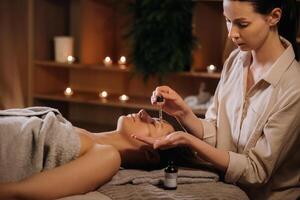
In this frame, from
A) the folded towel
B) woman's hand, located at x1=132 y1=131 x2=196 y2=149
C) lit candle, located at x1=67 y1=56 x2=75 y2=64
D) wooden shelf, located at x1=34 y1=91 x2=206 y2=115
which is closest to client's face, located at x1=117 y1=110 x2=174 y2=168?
the folded towel

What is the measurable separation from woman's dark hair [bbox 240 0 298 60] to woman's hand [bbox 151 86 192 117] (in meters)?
0.50

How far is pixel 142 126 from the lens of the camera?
2.20 m

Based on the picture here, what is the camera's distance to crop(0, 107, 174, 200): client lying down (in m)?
1.62

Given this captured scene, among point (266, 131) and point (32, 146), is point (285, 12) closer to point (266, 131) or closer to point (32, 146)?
point (266, 131)

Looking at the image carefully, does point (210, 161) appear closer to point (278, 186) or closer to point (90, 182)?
point (278, 186)

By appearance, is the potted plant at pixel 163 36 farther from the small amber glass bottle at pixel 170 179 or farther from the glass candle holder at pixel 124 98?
the small amber glass bottle at pixel 170 179

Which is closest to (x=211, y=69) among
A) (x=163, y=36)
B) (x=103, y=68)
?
(x=163, y=36)

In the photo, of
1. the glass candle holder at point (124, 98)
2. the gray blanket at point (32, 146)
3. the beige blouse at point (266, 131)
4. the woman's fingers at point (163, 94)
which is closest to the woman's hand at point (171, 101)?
the woman's fingers at point (163, 94)

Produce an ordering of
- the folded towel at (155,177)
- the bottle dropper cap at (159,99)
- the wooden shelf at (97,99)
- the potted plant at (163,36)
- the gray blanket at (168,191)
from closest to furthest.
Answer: the gray blanket at (168,191)
the folded towel at (155,177)
the bottle dropper cap at (159,99)
the potted plant at (163,36)
the wooden shelf at (97,99)

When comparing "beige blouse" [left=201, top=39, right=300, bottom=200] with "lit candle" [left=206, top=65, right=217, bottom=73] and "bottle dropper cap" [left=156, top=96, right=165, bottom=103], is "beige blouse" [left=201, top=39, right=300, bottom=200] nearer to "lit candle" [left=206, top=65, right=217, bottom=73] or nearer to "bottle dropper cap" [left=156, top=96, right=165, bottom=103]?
"bottle dropper cap" [left=156, top=96, right=165, bottom=103]

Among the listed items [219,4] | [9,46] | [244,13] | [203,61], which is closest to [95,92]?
[9,46]

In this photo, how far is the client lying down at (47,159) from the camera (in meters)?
1.62

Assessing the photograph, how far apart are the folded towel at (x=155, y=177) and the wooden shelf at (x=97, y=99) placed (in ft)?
6.13

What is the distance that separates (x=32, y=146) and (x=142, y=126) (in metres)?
0.59
